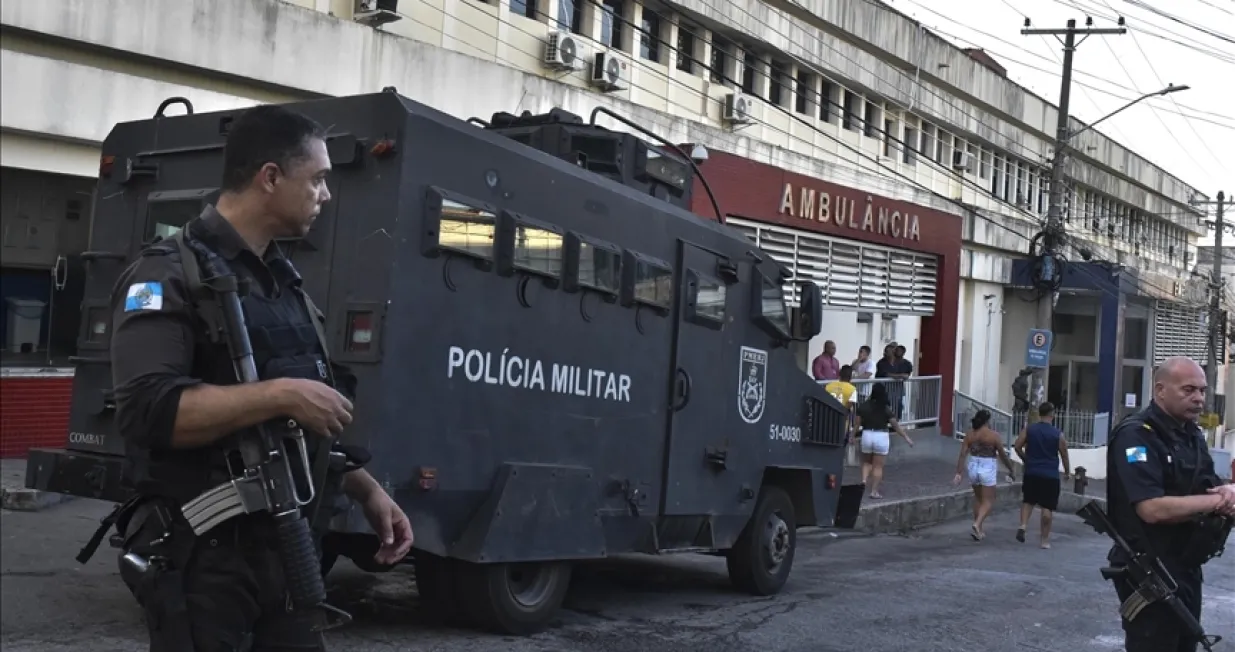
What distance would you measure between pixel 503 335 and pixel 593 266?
2.98 feet

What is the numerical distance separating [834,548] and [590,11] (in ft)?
33.1

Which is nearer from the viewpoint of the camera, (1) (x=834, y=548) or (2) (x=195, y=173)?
(2) (x=195, y=173)

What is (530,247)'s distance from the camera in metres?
7.04

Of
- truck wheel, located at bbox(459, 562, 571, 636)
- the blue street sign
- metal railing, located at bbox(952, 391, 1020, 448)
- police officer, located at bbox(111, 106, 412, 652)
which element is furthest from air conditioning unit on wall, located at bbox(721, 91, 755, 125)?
police officer, located at bbox(111, 106, 412, 652)

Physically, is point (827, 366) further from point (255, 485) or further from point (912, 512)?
point (255, 485)

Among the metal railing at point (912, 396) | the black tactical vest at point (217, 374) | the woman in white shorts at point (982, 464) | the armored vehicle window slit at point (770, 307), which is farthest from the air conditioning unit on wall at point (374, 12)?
the black tactical vest at point (217, 374)

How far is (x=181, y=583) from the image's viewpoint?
9.43 feet

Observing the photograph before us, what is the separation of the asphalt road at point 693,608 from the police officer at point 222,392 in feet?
12.3

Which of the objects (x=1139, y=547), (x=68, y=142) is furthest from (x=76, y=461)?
(x=68, y=142)

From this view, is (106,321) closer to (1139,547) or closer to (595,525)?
(595,525)

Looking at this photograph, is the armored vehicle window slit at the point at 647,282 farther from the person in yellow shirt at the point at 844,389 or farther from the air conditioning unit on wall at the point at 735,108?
the air conditioning unit on wall at the point at 735,108

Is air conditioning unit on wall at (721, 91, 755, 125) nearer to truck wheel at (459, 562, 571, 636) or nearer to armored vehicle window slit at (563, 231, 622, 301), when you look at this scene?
armored vehicle window slit at (563, 231, 622, 301)

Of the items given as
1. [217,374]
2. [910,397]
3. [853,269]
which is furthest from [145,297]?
[910,397]

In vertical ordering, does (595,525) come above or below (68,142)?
below
